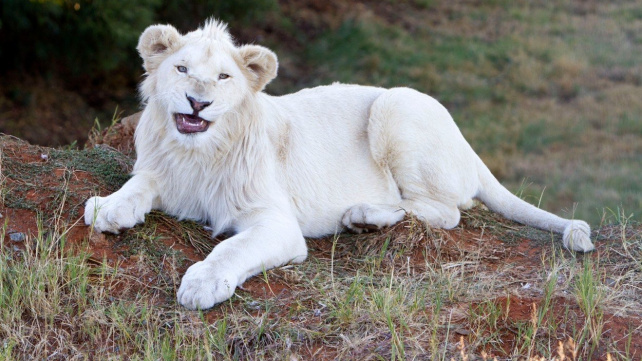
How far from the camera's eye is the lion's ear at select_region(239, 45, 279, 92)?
5.04 meters

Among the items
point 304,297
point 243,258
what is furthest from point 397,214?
point 243,258

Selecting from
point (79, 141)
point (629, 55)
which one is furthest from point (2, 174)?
point (629, 55)

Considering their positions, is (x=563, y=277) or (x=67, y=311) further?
(x=563, y=277)

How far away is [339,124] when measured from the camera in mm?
5996

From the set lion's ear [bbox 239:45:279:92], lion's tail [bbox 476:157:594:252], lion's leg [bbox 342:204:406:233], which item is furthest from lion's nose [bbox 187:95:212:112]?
lion's tail [bbox 476:157:594:252]

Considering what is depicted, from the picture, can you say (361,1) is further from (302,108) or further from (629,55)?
(302,108)

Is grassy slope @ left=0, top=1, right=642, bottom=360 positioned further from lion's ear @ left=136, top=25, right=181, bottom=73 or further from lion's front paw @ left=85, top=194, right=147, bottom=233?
lion's ear @ left=136, top=25, right=181, bottom=73

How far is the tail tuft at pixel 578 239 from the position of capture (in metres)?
5.48

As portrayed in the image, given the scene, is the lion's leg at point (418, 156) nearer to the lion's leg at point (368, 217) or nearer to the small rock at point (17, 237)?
the lion's leg at point (368, 217)

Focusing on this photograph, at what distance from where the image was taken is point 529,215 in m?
6.02

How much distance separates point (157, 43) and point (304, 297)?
173 cm

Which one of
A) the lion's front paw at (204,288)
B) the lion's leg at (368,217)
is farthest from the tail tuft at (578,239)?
the lion's front paw at (204,288)

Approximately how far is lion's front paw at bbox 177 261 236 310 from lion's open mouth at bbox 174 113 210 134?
874 mm

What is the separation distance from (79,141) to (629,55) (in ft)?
33.8
